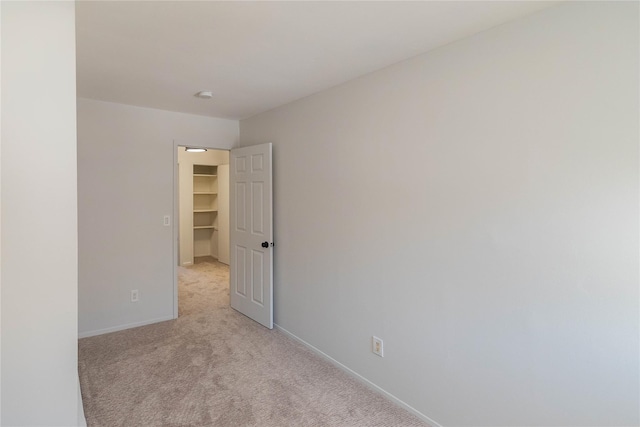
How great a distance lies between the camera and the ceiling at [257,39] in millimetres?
1688

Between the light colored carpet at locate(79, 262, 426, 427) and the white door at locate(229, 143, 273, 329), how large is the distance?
334 mm

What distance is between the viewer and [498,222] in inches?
73.1

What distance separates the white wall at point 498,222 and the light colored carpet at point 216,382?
0.95ft

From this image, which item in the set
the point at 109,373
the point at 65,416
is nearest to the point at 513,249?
the point at 65,416

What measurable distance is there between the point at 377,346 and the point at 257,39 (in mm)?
2220

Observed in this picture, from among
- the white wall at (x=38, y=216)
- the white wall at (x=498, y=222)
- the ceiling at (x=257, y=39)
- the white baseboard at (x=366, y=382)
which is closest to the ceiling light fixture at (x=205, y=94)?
the ceiling at (x=257, y=39)

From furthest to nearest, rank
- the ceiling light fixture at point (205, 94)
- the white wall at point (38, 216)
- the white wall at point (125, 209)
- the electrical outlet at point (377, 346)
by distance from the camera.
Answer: the white wall at point (125, 209) → the ceiling light fixture at point (205, 94) → the electrical outlet at point (377, 346) → the white wall at point (38, 216)

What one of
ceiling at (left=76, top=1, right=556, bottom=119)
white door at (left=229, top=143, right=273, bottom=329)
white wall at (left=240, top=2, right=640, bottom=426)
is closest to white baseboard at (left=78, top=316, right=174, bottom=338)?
white door at (left=229, top=143, right=273, bottom=329)

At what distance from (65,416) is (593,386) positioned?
2286mm

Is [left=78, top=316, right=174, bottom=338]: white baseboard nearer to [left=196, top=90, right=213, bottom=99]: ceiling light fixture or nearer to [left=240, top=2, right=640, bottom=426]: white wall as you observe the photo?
[left=240, top=2, right=640, bottom=426]: white wall

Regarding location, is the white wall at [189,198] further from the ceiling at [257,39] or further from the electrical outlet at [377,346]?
the electrical outlet at [377,346]

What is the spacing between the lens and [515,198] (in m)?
1.78

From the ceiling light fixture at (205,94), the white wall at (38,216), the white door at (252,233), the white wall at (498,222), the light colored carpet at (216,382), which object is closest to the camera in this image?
the white wall at (38,216)

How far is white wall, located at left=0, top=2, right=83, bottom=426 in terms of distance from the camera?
1.32 meters
